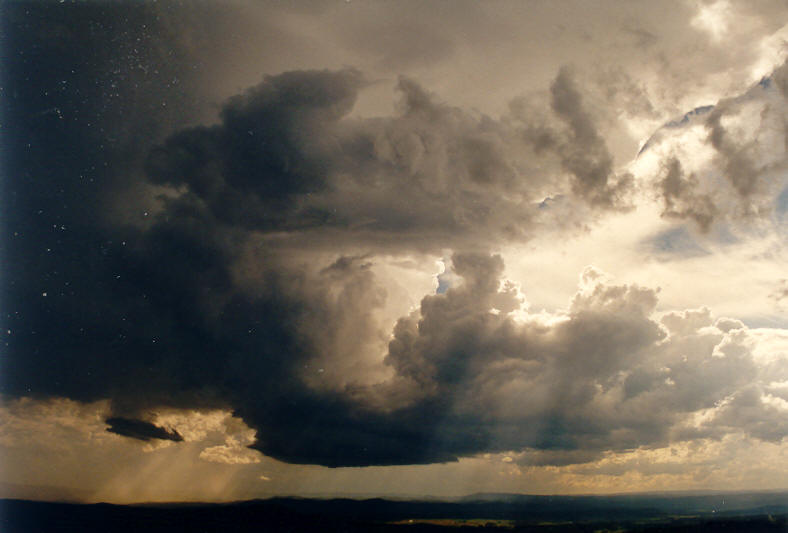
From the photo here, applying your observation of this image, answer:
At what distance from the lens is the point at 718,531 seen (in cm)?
18650

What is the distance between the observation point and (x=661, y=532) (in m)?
196

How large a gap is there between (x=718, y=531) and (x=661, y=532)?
2018 cm

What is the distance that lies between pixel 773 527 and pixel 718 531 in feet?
67.1

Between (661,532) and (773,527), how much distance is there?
39331 millimetres

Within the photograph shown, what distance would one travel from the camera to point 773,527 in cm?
18525

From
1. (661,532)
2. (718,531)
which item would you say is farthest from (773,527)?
(661,532)

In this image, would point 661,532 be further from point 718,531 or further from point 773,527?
point 773,527
